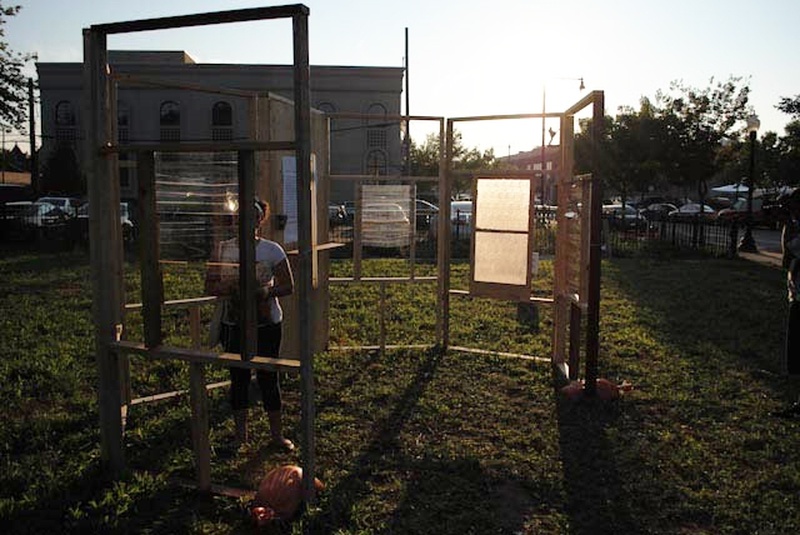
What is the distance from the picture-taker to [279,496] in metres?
3.81

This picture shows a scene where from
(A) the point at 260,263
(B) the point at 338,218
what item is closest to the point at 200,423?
(A) the point at 260,263

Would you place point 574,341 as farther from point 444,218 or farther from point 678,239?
point 678,239

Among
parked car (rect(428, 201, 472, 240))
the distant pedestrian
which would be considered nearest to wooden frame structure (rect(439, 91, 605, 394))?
the distant pedestrian

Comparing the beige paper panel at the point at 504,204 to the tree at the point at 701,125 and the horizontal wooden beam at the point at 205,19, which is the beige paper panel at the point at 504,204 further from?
the tree at the point at 701,125

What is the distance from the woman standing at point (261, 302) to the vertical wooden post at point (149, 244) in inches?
19.2

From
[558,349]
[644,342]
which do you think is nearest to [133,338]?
[558,349]

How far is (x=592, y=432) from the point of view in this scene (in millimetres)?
5199

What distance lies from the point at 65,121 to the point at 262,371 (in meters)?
48.5

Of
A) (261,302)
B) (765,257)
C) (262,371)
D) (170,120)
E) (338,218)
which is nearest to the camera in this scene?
(261,302)

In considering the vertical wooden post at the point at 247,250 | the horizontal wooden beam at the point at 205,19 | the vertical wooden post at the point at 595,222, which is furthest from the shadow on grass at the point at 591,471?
the horizontal wooden beam at the point at 205,19

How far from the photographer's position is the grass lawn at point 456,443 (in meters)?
3.90

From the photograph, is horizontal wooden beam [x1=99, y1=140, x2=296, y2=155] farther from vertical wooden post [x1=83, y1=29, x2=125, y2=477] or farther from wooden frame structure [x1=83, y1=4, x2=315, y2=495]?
vertical wooden post [x1=83, y1=29, x2=125, y2=477]

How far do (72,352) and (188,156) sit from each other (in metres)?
4.31

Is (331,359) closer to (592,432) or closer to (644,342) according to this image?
(592,432)
